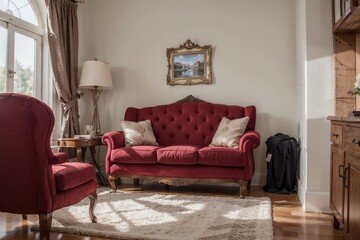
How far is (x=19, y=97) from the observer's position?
1881 mm

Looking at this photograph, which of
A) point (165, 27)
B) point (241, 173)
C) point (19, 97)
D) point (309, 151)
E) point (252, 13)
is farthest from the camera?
point (165, 27)

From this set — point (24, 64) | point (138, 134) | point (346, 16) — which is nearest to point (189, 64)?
point (138, 134)

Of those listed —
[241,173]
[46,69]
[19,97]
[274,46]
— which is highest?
[274,46]

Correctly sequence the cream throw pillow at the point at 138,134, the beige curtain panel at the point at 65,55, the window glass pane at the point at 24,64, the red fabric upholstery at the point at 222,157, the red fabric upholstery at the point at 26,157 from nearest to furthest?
the red fabric upholstery at the point at 26,157
the red fabric upholstery at the point at 222,157
the window glass pane at the point at 24,64
the cream throw pillow at the point at 138,134
the beige curtain panel at the point at 65,55

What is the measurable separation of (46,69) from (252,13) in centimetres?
278

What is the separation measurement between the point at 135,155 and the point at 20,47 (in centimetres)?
183

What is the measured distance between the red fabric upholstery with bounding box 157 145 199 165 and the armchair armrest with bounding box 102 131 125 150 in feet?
1.79

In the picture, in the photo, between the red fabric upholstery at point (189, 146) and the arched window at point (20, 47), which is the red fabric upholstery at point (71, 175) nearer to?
the red fabric upholstery at point (189, 146)

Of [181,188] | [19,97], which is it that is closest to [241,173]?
[181,188]

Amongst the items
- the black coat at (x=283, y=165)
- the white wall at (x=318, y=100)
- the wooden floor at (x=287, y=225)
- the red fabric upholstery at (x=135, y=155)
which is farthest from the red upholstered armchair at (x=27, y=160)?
the black coat at (x=283, y=165)

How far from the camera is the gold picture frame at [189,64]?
160 inches

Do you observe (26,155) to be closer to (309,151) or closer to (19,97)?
(19,97)

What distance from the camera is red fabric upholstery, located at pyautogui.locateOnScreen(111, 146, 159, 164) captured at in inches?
129

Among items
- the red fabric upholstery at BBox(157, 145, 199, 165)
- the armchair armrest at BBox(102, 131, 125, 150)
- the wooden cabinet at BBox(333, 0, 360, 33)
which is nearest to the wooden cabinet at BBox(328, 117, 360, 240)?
the wooden cabinet at BBox(333, 0, 360, 33)
